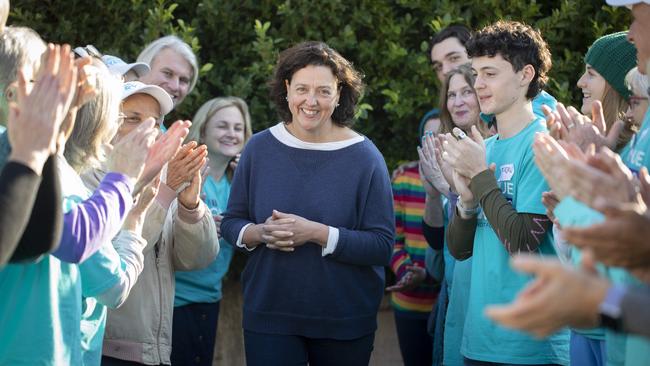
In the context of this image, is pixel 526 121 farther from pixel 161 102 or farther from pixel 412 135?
pixel 412 135

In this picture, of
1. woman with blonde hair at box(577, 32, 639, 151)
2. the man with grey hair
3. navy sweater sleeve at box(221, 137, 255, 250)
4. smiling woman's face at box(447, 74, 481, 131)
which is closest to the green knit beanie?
woman with blonde hair at box(577, 32, 639, 151)

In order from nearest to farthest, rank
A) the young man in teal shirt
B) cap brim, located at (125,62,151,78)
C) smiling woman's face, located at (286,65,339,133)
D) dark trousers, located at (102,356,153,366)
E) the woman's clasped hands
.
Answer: the young man in teal shirt
dark trousers, located at (102,356,153,366)
the woman's clasped hands
smiling woman's face, located at (286,65,339,133)
cap brim, located at (125,62,151,78)

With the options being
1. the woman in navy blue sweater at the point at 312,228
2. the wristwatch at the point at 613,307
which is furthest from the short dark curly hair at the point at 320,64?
the wristwatch at the point at 613,307

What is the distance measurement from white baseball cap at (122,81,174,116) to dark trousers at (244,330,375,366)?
1.22 m

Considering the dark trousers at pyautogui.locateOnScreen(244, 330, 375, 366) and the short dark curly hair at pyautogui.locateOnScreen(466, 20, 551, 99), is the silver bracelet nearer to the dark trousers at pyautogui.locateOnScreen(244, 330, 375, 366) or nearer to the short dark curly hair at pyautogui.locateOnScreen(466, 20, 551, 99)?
the short dark curly hair at pyautogui.locateOnScreen(466, 20, 551, 99)

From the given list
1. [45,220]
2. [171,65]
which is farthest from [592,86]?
[45,220]

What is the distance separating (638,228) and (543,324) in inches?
14.4

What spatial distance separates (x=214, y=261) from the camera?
17.4 feet

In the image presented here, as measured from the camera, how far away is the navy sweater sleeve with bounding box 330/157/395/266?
4656 mm

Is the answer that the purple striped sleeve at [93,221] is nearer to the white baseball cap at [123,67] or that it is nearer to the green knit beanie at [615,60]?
the white baseball cap at [123,67]

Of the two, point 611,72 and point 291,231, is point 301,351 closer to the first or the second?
point 291,231

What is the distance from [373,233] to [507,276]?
98cm

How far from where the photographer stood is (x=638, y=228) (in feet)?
7.26

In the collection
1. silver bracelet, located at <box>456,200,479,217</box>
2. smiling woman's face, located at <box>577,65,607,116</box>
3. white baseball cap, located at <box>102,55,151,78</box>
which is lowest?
silver bracelet, located at <box>456,200,479,217</box>
